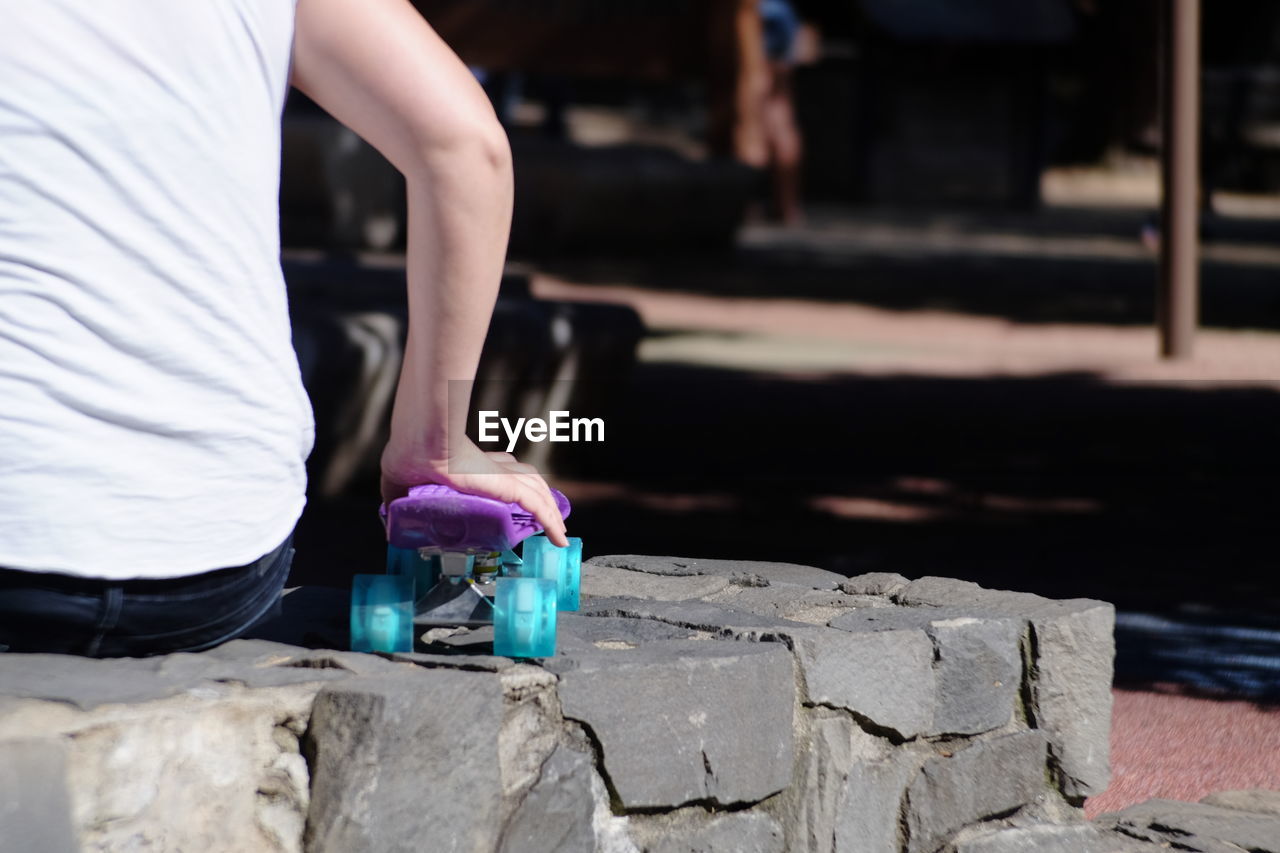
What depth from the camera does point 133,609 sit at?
2061 mm

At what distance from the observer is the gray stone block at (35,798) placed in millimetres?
1877

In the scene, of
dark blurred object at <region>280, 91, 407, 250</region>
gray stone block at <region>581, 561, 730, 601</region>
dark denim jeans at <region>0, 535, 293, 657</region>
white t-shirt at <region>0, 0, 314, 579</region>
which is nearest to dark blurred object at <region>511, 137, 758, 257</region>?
dark blurred object at <region>280, 91, 407, 250</region>

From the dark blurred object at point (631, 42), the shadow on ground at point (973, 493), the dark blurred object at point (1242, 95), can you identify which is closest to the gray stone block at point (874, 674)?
the shadow on ground at point (973, 493)

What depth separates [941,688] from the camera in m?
2.96

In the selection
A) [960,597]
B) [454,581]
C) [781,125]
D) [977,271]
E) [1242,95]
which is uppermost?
[1242,95]

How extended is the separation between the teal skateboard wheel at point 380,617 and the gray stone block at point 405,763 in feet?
0.52

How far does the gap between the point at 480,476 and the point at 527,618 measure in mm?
248

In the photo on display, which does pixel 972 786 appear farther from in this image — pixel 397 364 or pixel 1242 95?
pixel 1242 95

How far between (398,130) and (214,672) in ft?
2.26

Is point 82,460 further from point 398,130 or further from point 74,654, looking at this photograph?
point 398,130

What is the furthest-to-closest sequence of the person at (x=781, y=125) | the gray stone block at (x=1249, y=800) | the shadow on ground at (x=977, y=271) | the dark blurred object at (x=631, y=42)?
1. the person at (x=781, y=125)
2. the dark blurred object at (x=631, y=42)
3. the shadow on ground at (x=977, y=271)
4. the gray stone block at (x=1249, y=800)

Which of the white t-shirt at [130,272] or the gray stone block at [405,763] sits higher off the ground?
the white t-shirt at [130,272]

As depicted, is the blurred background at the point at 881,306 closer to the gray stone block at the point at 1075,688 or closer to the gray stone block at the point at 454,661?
the gray stone block at the point at 1075,688

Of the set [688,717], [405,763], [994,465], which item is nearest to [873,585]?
[688,717]
